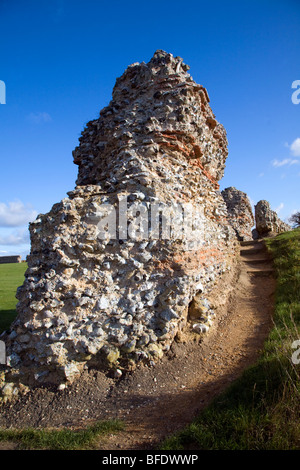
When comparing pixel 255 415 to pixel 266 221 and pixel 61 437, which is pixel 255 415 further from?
pixel 266 221

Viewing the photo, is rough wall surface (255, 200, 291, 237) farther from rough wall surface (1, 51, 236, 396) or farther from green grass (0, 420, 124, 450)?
green grass (0, 420, 124, 450)

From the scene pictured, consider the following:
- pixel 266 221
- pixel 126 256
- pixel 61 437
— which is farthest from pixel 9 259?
pixel 61 437

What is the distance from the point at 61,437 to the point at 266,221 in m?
18.6

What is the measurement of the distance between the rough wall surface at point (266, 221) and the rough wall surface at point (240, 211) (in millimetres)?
624

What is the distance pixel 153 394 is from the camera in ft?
13.8

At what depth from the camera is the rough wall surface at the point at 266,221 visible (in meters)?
19.0

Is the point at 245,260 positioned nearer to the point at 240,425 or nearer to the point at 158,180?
the point at 158,180

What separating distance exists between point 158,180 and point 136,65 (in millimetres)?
4841

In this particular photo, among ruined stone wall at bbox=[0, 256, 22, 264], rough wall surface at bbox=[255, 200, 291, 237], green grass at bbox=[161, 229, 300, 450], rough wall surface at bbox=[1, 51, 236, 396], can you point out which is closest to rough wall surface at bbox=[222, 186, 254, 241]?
rough wall surface at bbox=[255, 200, 291, 237]

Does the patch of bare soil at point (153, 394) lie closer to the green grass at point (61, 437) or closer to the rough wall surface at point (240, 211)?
the green grass at point (61, 437)

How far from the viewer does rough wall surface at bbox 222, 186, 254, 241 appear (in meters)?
19.1

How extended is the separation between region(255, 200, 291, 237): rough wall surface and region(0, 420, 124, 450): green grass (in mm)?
17842

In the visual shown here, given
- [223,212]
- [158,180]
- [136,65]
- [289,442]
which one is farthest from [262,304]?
[136,65]

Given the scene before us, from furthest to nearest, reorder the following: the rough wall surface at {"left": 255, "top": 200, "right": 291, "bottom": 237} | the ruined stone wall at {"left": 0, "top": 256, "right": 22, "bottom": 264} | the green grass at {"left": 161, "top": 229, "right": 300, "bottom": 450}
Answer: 1. the ruined stone wall at {"left": 0, "top": 256, "right": 22, "bottom": 264}
2. the rough wall surface at {"left": 255, "top": 200, "right": 291, "bottom": 237}
3. the green grass at {"left": 161, "top": 229, "right": 300, "bottom": 450}
